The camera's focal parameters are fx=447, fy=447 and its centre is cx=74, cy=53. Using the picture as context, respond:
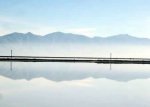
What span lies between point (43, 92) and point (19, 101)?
4.83 metres

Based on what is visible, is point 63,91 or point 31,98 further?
point 63,91

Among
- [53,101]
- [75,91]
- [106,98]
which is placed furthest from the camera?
[75,91]

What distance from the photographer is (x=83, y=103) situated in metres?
23.8

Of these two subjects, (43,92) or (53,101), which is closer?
(53,101)

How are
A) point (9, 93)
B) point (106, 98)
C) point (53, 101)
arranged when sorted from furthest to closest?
point (9, 93) → point (106, 98) → point (53, 101)

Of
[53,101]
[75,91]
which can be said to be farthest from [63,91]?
[53,101]

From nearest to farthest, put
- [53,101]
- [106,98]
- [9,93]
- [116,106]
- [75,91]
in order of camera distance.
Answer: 1. [116,106]
2. [53,101]
3. [106,98]
4. [9,93]
5. [75,91]

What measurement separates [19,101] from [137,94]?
26.5 feet

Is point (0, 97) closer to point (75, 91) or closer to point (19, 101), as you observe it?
point (19, 101)

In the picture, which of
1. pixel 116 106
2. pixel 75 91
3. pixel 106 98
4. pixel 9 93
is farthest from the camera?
pixel 75 91

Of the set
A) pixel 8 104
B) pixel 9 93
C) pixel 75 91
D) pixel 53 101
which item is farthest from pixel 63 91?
pixel 8 104

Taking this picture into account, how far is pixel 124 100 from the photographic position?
25031 mm

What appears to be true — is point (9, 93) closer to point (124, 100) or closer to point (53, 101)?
point (53, 101)

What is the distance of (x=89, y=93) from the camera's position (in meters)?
28.7
